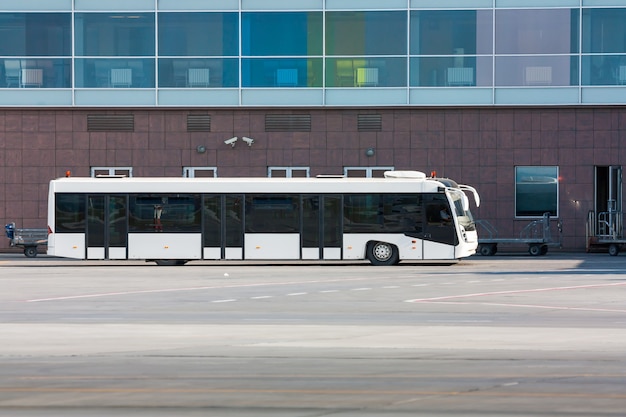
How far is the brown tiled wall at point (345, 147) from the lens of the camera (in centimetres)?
4553

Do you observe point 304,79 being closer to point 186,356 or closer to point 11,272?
point 11,272

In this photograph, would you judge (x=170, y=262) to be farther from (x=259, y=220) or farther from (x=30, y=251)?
(x=30, y=251)

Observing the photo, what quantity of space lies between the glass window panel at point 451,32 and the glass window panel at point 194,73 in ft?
22.7

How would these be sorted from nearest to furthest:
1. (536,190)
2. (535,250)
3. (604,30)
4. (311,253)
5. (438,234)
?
(438,234) → (311,253) → (535,250) → (604,30) → (536,190)

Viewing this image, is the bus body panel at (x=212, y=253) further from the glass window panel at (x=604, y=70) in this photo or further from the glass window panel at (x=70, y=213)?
the glass window panel at (x=604, y=70)

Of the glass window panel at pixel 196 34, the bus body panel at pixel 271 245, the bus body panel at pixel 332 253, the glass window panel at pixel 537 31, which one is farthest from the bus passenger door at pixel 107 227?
the glass window panel at pixel 537 31

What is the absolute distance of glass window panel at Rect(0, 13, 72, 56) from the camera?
151 feet

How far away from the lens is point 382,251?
3728cm

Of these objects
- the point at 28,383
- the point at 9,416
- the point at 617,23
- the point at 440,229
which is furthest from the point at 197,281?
the point at 617,23

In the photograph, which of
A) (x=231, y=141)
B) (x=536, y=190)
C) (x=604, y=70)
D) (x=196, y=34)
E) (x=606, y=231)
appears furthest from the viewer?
(x=231, y=141)

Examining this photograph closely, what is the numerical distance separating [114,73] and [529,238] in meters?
16.2

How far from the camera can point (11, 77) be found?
46281 millimetres

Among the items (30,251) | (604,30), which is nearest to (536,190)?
(604,30)

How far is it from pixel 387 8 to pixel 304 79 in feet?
13.0
